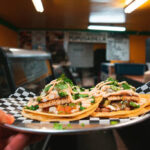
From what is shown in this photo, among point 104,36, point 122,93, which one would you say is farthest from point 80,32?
point 122,93

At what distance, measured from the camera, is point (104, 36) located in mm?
7883

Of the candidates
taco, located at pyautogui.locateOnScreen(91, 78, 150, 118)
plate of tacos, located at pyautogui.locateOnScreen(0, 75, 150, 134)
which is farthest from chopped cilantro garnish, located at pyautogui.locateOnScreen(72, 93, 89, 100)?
taco, located at pyautogui.locateOnScreen(91, 78, 150, 118)

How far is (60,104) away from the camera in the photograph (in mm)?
1712

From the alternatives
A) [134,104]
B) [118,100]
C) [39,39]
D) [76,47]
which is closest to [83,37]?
[76,47]

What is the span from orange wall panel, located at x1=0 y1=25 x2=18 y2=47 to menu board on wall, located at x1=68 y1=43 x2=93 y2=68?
7.70 ft

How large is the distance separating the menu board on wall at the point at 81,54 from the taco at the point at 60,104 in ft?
21.6

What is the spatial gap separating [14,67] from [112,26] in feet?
17.2

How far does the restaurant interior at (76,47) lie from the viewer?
2061mm

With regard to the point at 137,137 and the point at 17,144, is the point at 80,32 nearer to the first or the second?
the point at 137,137

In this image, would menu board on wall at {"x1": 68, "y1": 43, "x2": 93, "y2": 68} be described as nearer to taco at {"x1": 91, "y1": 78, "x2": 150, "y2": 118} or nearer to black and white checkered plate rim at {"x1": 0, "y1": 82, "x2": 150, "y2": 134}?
black and white checkered plate rim at {"x1": 0, "y1": 82, "x2": 150, "y2": 134}

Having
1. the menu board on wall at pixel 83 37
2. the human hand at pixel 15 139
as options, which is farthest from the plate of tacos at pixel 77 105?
the menu board on wall at pixel 83 37

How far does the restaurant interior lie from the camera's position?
2061 millimetres

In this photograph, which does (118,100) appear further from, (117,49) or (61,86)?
(117,49)

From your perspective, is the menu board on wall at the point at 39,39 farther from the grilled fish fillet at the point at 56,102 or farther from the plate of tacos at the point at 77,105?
the grilled fish fillet at the point at 56,102
